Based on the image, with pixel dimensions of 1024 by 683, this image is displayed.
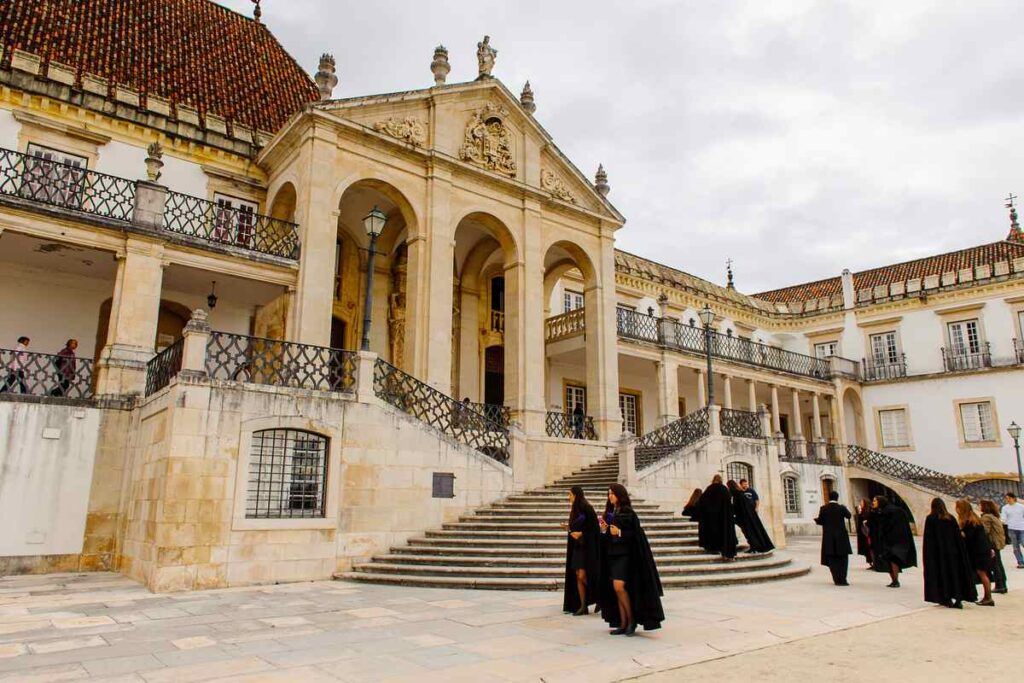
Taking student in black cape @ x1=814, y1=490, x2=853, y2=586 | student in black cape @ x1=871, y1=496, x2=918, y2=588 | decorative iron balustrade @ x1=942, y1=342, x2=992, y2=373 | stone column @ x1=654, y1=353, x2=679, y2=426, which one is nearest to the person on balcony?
student in black cape @ x1=814, y1=490, x2=853, y2=586

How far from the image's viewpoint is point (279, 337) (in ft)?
54.7

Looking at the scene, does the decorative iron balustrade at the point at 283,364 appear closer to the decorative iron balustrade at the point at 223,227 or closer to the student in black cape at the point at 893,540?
the decorative iron balustrade at the point at 223,227

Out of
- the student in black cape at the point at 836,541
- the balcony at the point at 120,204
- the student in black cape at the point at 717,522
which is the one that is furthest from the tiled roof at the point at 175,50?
the student in black cape at the point at 836,541

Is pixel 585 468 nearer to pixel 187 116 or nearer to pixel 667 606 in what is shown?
pixel 667 606

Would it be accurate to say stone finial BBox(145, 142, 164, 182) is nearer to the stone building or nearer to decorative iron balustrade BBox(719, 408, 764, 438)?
the stone building

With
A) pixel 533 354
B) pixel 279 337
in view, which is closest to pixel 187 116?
pixel 279 337

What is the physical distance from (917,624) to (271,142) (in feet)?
52.3

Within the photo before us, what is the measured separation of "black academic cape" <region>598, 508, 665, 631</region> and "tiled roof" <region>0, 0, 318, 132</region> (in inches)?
640

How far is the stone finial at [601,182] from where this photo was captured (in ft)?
70.1

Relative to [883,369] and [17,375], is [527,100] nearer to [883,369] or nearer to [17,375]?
[17,375]

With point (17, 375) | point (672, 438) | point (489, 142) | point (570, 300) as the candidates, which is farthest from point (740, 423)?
point (17, 375)

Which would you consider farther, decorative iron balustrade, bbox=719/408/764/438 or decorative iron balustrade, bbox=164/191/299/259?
decorative iron balustrade, bbox=719/408/764/438

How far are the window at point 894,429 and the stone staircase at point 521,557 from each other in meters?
21.3

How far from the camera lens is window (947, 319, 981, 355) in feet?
98.6
